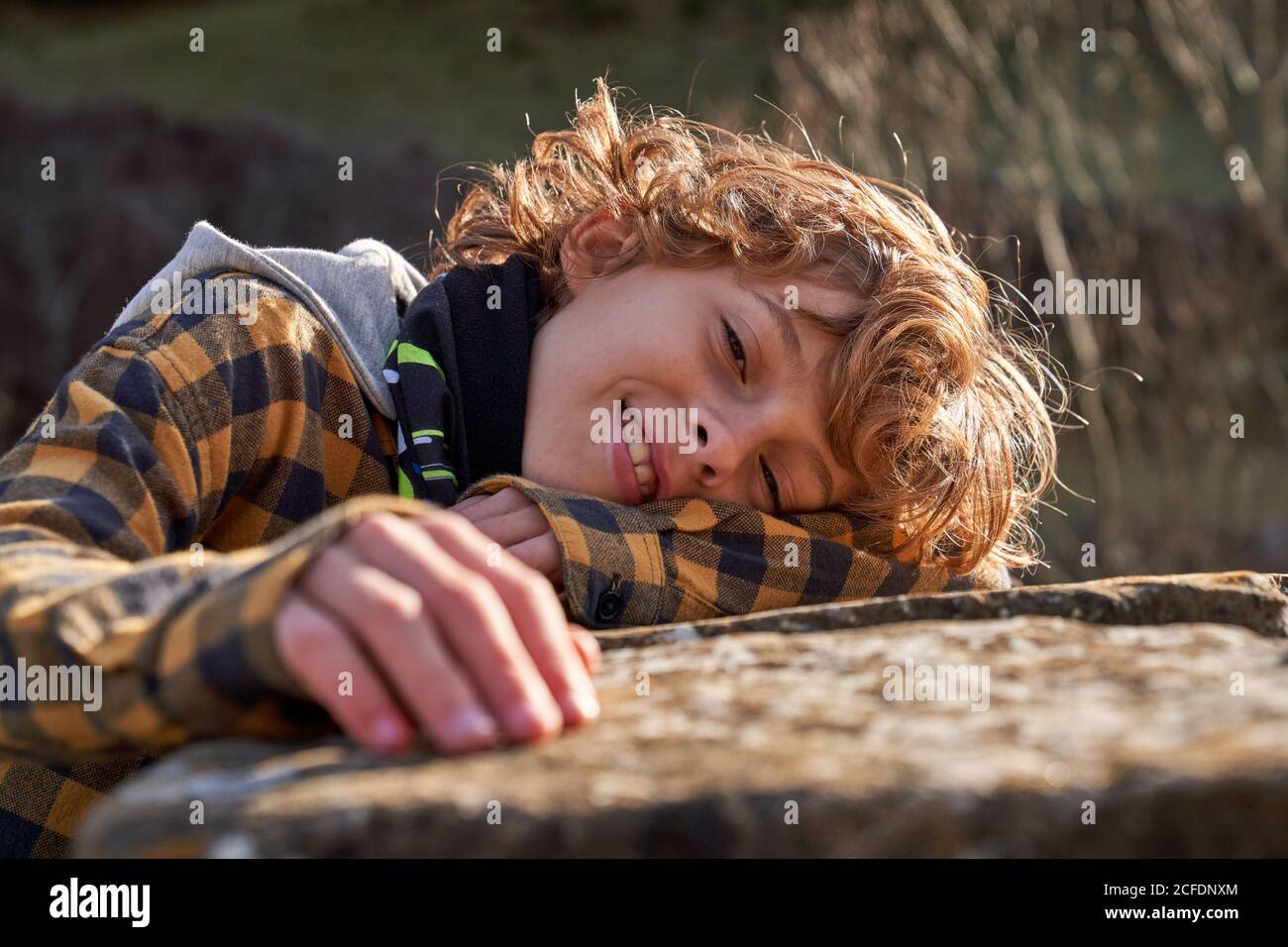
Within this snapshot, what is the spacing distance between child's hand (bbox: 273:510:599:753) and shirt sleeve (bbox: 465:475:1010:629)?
2.21 feet

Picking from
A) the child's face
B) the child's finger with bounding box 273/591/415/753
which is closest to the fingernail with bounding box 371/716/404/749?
the child's finger with bounding box 273/591/415/753

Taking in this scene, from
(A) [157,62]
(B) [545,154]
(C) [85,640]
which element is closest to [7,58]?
(A) [157,62]

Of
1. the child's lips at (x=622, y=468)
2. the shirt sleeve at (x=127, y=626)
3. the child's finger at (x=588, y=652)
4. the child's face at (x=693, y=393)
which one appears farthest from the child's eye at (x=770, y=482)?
the shirt sleeve at (x=127, y=626)

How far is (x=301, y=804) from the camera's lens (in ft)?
2.77

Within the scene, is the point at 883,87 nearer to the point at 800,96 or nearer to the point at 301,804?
the point at 800,96

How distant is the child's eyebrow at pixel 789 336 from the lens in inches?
79.7

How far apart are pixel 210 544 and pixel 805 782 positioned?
1.24 m

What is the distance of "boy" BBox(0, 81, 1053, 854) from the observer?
1044 mm

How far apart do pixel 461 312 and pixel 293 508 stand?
1.44 feet

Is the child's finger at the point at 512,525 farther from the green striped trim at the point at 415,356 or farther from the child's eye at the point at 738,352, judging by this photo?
the child's eye at the point at 738,352

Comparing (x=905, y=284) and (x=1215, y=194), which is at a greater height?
(x=1215, y=194)

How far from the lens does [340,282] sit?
2.12 metres

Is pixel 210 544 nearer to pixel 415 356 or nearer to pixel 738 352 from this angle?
pixel 415 356

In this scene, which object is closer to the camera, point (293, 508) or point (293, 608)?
point (293, 608)
